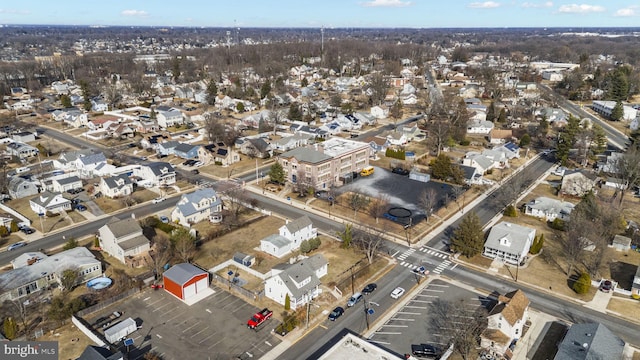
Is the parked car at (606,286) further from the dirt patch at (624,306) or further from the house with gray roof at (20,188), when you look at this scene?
the house with gray roof at (20,188)

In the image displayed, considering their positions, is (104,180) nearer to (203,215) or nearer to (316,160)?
(203,215)

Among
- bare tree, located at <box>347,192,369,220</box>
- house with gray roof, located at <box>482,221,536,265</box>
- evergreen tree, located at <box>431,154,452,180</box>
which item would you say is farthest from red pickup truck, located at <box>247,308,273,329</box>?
evergreen tree, located at <box>431,154,452,180</box>

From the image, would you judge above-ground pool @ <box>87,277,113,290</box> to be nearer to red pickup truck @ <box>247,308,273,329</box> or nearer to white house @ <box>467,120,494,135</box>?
red pickup truck @ <box>247,308,273,329</box>

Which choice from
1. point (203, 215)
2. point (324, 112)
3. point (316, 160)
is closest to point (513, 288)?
point (316, 160)

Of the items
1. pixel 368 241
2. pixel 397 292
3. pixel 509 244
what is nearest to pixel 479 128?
pixel 509 244

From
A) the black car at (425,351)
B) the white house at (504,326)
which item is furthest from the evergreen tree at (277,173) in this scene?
the white house at (504,326)

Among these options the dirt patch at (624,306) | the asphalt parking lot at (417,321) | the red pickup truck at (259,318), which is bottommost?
the asphalt parking lot at (417,321)
